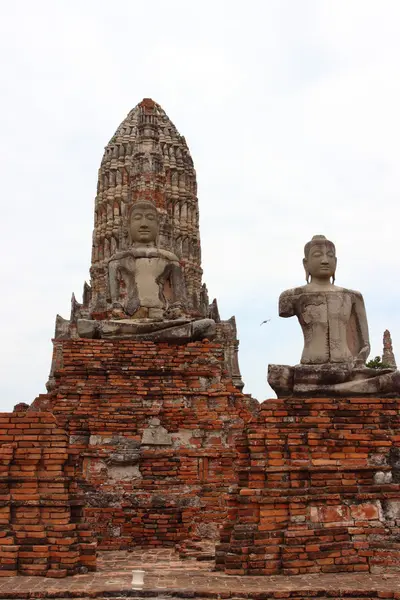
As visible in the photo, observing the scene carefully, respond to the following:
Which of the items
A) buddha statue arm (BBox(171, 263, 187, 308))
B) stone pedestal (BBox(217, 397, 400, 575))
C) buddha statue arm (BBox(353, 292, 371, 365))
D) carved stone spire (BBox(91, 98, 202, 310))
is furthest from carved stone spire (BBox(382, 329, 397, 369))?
stone pedestal (BBox(217, 397, 400, 575))

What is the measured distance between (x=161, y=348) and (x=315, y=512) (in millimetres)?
4172

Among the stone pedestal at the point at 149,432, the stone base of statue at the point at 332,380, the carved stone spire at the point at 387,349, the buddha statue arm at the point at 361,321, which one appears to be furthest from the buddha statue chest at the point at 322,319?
the carved stone spire at the point at 387,349

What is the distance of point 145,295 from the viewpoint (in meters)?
11.8

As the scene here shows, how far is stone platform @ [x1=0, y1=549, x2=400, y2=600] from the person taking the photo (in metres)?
5.96

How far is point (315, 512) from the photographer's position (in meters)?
7.11

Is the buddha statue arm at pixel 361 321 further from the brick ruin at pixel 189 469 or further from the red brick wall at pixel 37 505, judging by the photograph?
the red brick wall at pixel 37 505

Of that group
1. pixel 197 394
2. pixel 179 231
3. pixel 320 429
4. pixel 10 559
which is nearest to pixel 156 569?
pixel 10 559

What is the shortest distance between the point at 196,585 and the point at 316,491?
Result: 1.55 metres

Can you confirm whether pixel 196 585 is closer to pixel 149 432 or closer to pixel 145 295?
pixel 149 432

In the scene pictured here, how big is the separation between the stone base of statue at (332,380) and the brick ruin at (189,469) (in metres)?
0.61

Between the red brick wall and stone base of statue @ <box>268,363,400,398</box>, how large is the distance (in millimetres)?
2592

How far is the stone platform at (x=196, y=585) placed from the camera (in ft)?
19.6

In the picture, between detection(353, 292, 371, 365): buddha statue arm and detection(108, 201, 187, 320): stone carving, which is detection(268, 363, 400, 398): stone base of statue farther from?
detection(108, 201, 187, 320): stone carving

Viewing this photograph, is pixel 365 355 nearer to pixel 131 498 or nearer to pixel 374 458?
pixel 374 458
